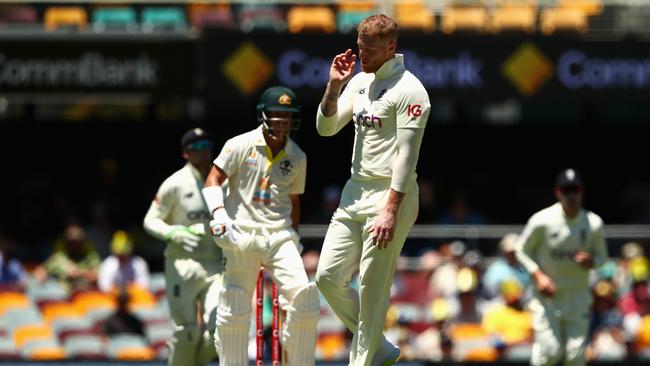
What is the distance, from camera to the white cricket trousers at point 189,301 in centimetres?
1076

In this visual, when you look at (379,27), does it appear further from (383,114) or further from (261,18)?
(261,18)

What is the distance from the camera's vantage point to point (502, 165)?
855 inches

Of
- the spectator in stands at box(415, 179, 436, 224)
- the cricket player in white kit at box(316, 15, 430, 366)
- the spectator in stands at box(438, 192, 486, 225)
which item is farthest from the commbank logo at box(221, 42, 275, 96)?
the cricket player in white kit at box(316, 15, 430, 366)

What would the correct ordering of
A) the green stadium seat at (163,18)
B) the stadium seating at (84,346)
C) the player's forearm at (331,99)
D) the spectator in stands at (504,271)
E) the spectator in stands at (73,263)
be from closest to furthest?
the player's forearm at (331,99)
the stadium seating at (84,346)
the spectator in stands at (504,271)
the spectator in stands at (73,263)
the green stadium seat at (163,18)

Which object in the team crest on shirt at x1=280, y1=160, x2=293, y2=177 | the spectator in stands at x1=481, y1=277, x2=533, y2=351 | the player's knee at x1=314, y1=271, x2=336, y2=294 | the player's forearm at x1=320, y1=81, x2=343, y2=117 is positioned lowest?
the spectator in stands at x1=481, y1=277, x2=533, y2=351

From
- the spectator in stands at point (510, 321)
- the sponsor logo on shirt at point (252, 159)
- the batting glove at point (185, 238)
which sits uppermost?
the sponsor logo on shirt at point (252, 159)

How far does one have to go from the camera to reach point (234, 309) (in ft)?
29.5

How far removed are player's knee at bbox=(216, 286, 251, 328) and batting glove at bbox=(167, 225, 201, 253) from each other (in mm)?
1737

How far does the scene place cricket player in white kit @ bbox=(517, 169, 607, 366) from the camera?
11867 mm

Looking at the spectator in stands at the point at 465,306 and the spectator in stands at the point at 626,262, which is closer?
the spectator in stands at the point at 465,306

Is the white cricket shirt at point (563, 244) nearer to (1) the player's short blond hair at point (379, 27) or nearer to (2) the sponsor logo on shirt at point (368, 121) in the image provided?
(2) the sponsor logo on shirt at point (368, 121)

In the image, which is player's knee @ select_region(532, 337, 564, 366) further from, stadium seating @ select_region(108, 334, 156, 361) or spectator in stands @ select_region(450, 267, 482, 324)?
stadium seating @ select_region(108, 334, 156, 361)

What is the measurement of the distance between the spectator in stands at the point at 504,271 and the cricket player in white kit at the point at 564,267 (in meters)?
3.23

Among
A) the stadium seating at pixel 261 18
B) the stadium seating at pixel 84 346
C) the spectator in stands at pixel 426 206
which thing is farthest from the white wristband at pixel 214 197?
the spectator in stands at pixel 426 206
